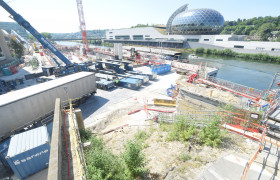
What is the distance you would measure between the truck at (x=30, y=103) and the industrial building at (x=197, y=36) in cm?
6833

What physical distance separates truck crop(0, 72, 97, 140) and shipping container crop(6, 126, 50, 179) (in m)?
4.04

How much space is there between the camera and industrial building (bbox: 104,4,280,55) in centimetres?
5853

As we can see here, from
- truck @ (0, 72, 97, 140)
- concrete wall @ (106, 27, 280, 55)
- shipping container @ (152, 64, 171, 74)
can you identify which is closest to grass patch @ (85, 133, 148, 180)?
truck @ (0, 72, 97, 140)

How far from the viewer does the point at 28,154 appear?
6.67 metres

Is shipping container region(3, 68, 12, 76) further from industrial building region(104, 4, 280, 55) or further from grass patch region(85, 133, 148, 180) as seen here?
industrial building region(104, 4, 280, 55)

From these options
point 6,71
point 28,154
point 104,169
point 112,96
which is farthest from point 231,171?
point 6,71

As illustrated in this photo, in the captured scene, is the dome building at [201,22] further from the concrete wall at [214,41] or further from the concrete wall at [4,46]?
the concrete wall at [4,46]

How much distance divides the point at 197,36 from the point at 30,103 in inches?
3478

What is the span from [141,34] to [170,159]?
369 feet

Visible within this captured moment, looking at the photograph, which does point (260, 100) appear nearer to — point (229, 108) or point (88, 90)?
point (229, 108)

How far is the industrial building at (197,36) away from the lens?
192ft

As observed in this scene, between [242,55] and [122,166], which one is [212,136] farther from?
[242,55]

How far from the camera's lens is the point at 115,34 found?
126312 millimetres

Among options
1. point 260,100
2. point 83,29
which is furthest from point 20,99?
point 83,29
